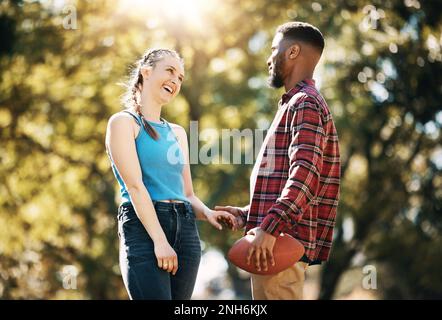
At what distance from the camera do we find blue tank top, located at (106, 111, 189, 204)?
3293 mm

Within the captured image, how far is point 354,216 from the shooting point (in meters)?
17.6

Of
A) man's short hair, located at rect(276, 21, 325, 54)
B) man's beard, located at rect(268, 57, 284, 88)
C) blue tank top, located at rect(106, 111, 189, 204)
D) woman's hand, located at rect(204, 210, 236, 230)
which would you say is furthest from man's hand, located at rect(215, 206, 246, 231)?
man's short hair, located at rect(276, 21, 325, 54)

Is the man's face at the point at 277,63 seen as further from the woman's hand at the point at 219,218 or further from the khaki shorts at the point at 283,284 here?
the khaki shorts at the point at 283,284

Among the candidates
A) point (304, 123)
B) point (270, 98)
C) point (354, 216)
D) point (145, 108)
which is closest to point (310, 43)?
point (304, 123)

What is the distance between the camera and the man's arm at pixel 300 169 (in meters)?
3.40

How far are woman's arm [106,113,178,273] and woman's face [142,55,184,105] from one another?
0.92 ft

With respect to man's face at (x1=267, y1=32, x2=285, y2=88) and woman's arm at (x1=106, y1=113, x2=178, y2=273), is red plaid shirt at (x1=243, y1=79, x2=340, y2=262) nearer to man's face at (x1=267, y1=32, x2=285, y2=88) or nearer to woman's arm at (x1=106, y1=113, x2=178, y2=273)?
man's face at (x1=267, y1=32, x2=285, y2=88)

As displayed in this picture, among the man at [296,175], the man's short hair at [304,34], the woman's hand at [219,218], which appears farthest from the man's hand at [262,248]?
the man's short hair at [304,34]

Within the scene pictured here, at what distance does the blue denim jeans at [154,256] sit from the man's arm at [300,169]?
360 millimetres

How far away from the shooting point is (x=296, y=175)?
3.44m

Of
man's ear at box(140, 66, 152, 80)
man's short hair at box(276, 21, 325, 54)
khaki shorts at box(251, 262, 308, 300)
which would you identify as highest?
man's short hair at box(276, 21, 325, 54)

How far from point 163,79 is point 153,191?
1.84 ft

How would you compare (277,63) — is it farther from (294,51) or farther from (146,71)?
(146,71)

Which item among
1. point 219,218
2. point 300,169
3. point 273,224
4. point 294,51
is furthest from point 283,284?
point 294,51
